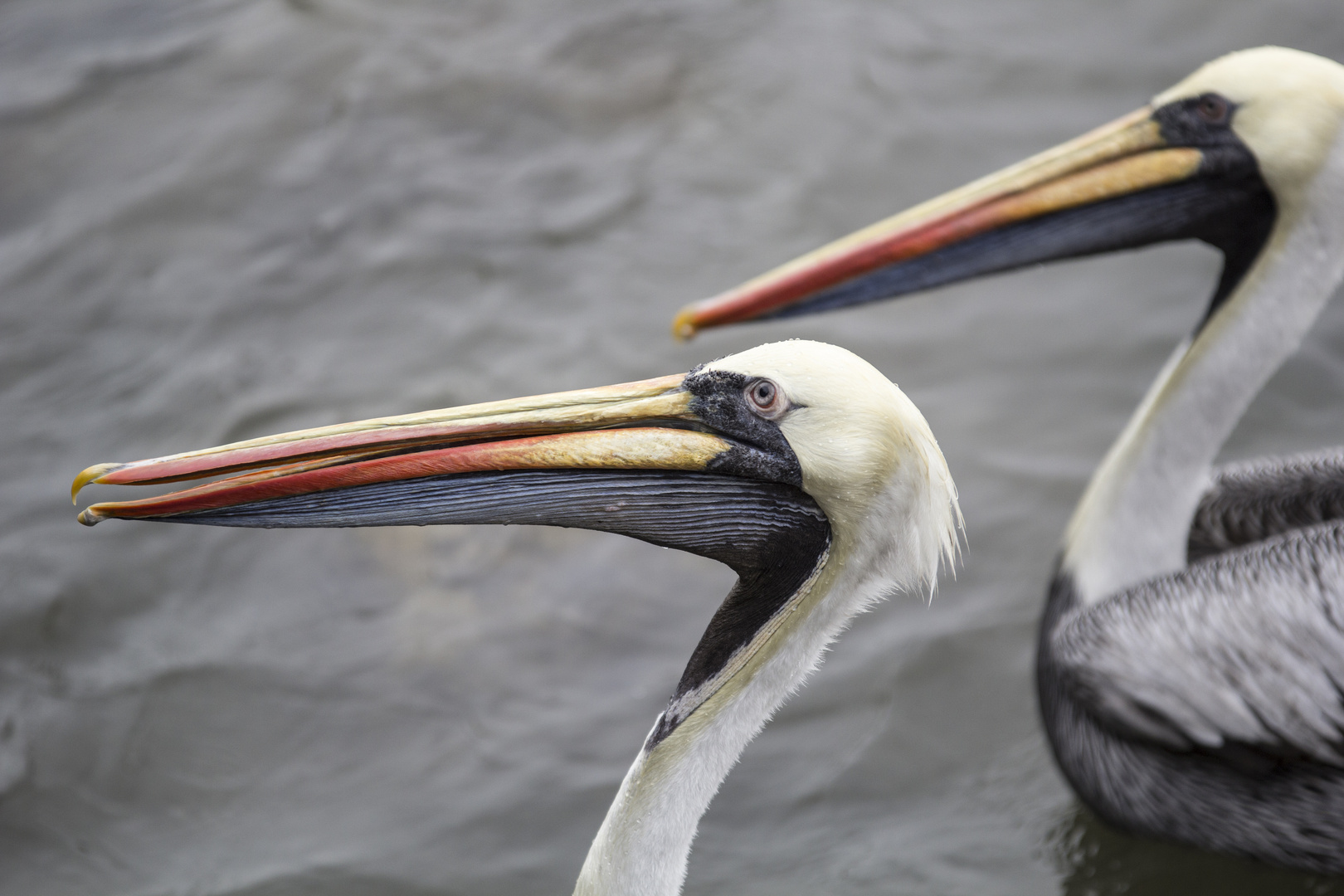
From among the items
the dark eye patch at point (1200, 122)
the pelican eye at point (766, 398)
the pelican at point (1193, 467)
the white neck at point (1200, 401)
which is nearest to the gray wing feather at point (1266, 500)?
the pelican at point (1193, 467)

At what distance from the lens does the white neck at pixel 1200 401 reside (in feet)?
10.4

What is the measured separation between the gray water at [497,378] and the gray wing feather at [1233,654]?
66 centimetres

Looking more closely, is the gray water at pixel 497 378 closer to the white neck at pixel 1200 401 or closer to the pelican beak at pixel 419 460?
the white neck at pixel 1200 401

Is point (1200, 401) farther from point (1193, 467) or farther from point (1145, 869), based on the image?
point (1145, 869)

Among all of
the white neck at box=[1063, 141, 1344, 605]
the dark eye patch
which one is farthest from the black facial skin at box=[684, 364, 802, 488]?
the dark eye patch

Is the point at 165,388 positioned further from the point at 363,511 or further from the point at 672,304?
the point at 363,511

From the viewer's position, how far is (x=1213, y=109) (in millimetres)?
3223

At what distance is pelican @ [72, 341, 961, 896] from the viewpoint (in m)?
2.08

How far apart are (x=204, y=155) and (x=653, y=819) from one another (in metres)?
4.80

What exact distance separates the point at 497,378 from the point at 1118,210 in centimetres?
267

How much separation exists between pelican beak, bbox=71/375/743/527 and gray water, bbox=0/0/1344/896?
5.86 ft

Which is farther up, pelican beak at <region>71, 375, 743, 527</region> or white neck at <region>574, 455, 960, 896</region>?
pelican beak at <region>71, 375, 743, 527</region>

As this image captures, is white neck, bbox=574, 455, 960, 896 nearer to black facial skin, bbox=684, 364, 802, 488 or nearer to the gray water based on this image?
black facial skin, bbox=684, 364, 802, 488

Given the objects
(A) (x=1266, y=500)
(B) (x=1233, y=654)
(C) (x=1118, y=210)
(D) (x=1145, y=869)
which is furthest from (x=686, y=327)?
(D) (x=1145, y=869)
